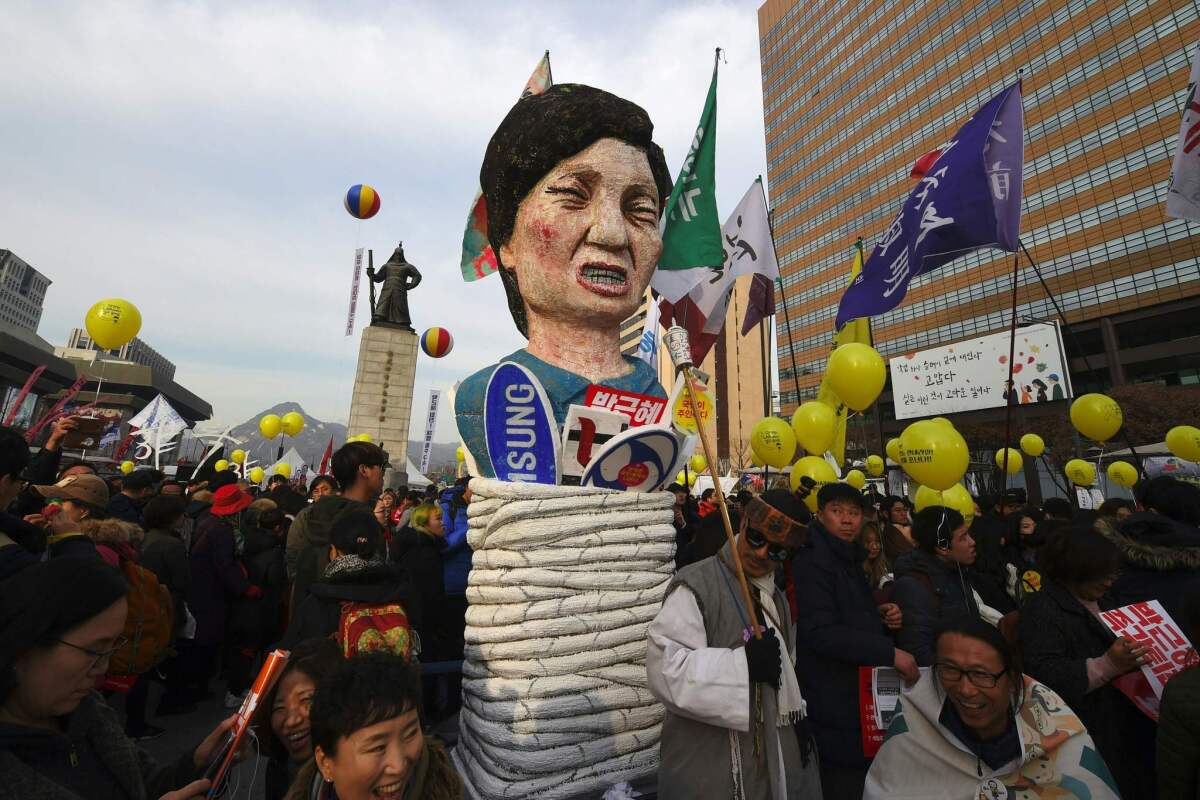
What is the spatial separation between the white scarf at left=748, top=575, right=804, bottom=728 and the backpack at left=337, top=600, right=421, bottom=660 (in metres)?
1.37

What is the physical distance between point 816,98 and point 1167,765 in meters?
50.6

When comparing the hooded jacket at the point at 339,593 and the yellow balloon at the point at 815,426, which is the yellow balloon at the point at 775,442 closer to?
the yellow balloon at the point at 815,426

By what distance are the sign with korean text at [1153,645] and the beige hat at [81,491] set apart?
16.7ft

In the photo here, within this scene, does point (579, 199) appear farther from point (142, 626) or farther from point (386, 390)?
point (386, 390)

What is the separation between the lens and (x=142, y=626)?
316cm

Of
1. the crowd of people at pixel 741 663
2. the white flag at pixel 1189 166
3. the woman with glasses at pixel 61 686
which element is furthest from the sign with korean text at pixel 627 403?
the white flag at pixel 1189 166

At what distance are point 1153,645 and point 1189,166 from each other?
4021 millimetres

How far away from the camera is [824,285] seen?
39844 mm

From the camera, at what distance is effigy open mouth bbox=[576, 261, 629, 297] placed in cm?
316

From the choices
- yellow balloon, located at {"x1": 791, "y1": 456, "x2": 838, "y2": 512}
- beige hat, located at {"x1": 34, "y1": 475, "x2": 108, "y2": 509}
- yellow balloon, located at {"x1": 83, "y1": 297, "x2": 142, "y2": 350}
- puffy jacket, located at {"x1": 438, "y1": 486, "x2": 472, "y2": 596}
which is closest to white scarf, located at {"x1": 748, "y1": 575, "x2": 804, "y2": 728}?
puffy jacket, located at {"x1": 438, "y1": 486, "x2": 472, "y2": 596}

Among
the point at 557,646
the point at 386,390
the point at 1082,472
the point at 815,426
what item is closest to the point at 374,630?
the point at 557,646

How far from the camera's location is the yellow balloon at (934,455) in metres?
6.04

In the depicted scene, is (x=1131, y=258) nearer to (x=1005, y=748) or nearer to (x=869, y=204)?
(x=869, y=204)

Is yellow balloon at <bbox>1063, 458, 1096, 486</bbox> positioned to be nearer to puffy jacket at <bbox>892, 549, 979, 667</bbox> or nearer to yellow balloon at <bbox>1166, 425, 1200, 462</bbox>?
yellow balloon at <bbox>1166, 425, 1200, 462</bbox>
